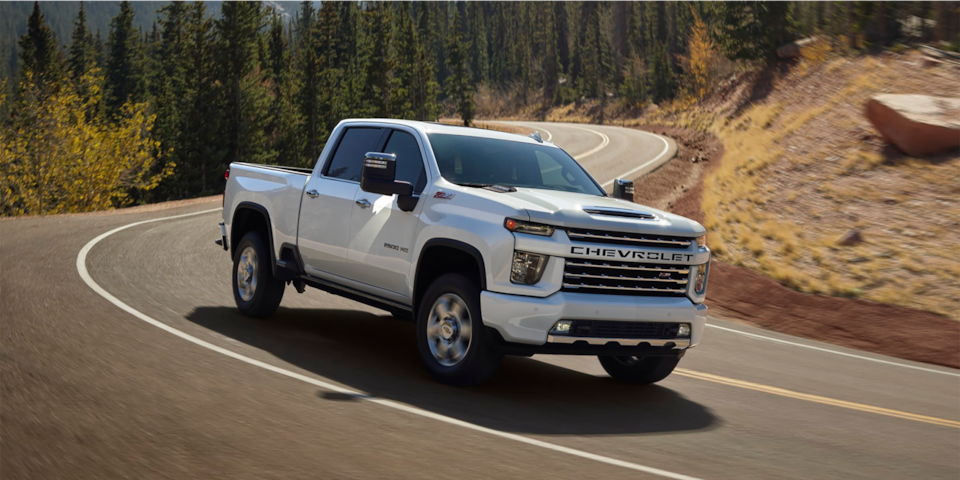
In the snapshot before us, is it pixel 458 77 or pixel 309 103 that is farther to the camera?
pixel 458 77

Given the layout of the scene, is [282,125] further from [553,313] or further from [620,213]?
[553,313]

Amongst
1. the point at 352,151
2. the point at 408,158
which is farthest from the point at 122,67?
the point at 408,158

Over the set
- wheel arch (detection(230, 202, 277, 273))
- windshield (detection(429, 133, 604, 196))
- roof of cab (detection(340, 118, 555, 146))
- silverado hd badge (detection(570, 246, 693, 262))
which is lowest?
wheel arch (detection(230, 202, 277, 273))

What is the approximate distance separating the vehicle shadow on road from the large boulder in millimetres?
17467

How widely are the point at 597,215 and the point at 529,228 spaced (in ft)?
1.88

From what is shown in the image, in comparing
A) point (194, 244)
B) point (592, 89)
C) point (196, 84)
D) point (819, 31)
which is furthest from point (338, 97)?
point (194, 244)

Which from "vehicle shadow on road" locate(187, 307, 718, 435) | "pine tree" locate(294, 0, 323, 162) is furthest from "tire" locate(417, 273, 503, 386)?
"pine tree" locate(294, 0, 323, 162)

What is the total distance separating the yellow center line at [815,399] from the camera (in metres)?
7.37

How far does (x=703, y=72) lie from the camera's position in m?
64.9

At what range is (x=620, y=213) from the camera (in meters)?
6.89

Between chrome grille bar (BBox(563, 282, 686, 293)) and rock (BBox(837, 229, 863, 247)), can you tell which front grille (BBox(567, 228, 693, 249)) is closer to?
chrome grille bar (BBox(563, 282, 686, 293))

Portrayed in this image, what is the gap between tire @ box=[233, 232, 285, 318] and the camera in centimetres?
936

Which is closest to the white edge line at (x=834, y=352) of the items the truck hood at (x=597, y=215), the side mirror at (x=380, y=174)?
the truck hood at (x=597, y=215)

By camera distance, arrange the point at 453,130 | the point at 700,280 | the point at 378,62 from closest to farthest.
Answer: the point at 700,280 → the point at 453,130 → the point at 378,62
